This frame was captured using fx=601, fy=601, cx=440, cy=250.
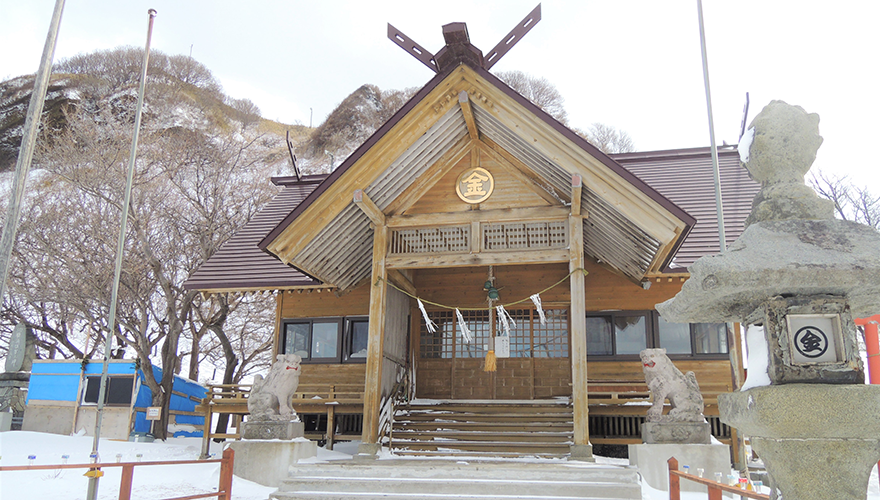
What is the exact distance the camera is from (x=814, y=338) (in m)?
3.82

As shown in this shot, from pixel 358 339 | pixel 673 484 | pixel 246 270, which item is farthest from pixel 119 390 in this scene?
pixel 673 484

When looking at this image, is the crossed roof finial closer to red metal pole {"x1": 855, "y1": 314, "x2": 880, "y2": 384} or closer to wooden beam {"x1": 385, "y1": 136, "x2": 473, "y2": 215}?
wooden beam {"x1": 385, "y1": 136, "x2": 473, "y2": 215}

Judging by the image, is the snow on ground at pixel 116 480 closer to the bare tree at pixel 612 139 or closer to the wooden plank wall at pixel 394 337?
the wooden plank wall at pixel 394 337

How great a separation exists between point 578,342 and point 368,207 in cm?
416

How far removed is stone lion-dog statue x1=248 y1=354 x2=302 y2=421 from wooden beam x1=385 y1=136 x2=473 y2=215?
3.48 metres

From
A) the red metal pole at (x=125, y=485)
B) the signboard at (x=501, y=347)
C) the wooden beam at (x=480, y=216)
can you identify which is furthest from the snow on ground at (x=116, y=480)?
the wooden beam at (x=480, y=216)

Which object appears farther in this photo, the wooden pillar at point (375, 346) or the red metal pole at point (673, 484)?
the wooden pillar at point (375, 346)

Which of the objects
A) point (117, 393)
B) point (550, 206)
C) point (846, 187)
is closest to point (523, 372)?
point (550, 206)

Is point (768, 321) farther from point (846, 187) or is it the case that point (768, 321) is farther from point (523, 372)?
point (846, 187)

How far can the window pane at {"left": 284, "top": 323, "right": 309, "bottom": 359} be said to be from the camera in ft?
46.3

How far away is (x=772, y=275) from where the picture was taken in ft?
12.1

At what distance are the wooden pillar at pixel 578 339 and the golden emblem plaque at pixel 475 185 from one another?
1.58 metres

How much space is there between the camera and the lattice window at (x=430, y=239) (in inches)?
427

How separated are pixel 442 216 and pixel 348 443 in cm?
708
